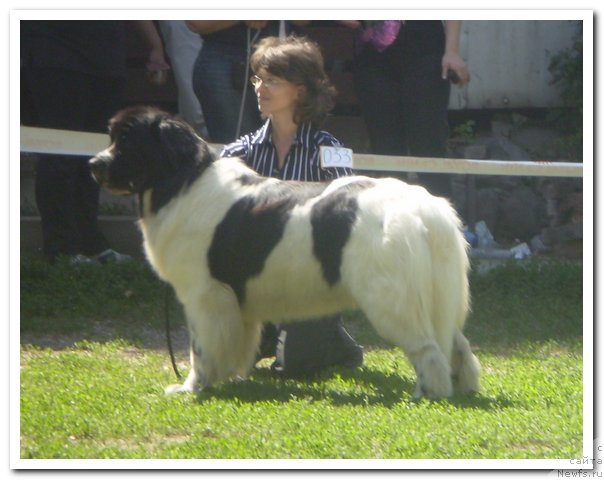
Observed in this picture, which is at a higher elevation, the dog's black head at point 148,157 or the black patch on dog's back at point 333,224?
the dog's black head at point 148,157

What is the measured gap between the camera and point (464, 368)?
620 centimetres

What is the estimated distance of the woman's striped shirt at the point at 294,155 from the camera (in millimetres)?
6949

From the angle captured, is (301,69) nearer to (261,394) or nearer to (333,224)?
(333,224)

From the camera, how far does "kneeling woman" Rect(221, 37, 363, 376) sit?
6.87 meters

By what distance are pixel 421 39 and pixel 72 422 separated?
170 inches

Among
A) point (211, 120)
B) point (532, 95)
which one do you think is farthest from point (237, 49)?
point (532, 95)

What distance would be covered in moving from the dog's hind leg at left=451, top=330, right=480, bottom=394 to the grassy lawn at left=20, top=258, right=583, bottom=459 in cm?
9

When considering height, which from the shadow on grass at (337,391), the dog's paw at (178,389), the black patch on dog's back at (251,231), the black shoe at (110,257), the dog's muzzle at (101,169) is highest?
the dog's muzzle at (101,169)

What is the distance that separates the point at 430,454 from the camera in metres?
5.08

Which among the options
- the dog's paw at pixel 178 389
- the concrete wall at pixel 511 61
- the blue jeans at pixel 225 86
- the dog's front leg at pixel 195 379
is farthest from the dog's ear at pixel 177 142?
the concrete wall at pixel 511 61

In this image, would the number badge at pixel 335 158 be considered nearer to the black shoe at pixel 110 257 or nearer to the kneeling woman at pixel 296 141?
the kneeling woman at pixel 296 141
